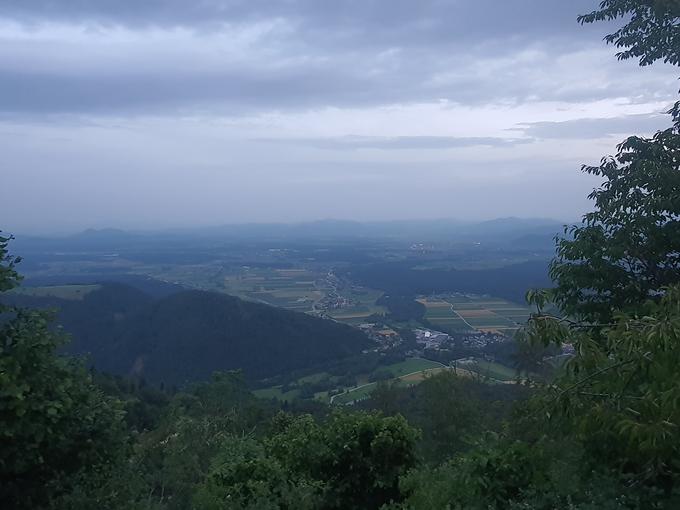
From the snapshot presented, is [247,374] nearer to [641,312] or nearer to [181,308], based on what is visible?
[181,308]

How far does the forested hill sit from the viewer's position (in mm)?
33062

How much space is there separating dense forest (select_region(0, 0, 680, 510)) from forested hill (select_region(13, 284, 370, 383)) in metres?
24.8

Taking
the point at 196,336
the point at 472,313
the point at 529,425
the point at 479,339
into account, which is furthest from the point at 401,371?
the point at 529,425

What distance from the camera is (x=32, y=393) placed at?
14.5ft

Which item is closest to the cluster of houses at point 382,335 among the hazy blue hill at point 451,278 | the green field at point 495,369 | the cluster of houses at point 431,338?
the cluster of houses at point 431,338

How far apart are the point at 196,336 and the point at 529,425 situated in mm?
32627

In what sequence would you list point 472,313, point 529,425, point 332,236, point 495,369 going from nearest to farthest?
point 529,425
point 495,369
point 472,313
point 332,236

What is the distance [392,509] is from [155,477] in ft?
10.6

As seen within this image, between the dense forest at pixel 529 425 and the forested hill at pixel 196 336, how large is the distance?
24.8 meters

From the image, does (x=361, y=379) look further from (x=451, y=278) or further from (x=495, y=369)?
(x=451, y=278)

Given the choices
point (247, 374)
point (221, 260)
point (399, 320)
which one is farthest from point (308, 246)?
point (247, 374)

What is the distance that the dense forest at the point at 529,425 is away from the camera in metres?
3.43

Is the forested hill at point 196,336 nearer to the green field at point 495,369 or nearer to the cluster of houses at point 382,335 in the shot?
the cluster of houses at point 382,335

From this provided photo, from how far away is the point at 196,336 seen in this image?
116 feet
